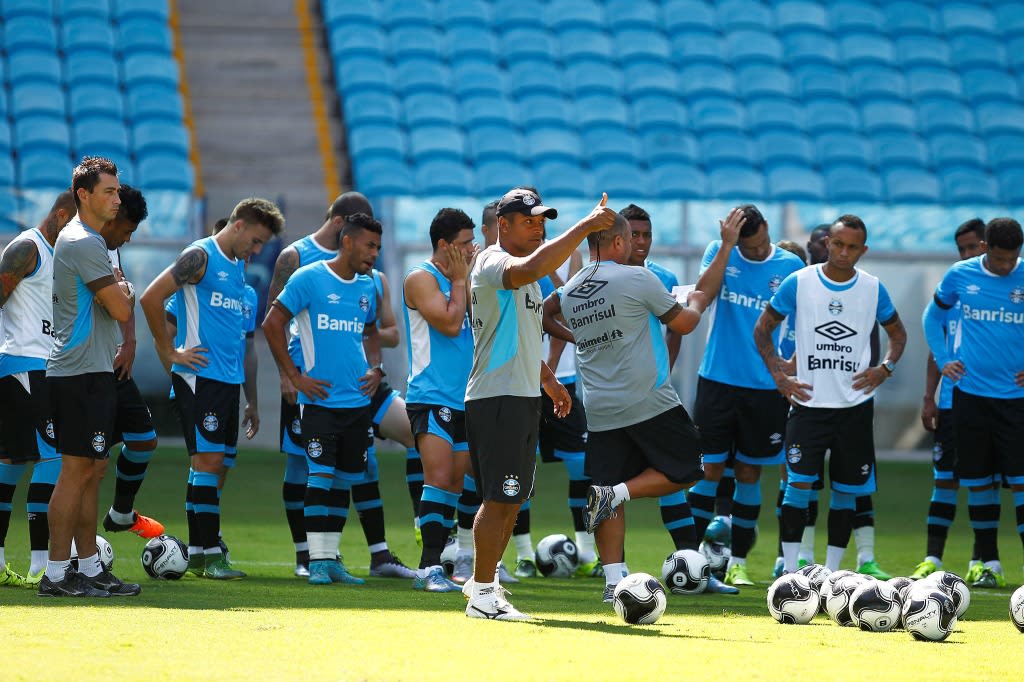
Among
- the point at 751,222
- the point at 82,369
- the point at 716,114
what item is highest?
the point at 716,114

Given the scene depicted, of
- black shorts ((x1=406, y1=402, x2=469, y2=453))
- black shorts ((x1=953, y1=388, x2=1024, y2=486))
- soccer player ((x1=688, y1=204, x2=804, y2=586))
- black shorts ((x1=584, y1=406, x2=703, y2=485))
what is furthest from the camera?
black shorts ((x1=953, y1=388, x2=1024, y2=486))

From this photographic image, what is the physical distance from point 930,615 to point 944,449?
152 inches

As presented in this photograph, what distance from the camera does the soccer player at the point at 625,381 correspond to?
7246mm

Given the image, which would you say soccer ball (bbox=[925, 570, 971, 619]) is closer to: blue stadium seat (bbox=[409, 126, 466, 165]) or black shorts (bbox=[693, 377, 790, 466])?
black shorts (bbox=[693, 377, 790, 466])

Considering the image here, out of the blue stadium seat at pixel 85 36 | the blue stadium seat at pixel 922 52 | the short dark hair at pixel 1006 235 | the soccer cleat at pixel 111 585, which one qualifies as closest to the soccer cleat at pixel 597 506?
the soccer cleat at pixel 111 585

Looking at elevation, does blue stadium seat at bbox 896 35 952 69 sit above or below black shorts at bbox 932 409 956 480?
above

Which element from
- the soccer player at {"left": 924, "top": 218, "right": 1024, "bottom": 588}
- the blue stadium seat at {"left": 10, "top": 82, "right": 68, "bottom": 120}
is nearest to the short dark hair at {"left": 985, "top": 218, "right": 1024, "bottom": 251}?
the soccer player at {"left": 924, "top": 218, "right": 1024, "bottom": 588}

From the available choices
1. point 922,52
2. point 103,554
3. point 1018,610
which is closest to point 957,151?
point 922,52

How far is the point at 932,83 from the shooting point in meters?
21.3

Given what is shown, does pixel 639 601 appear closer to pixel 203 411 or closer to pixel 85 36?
pixel 203 411

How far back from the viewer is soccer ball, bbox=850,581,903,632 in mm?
6324

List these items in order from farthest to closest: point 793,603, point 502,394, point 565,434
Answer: point 565,434 → point 793,603 → point 502,394

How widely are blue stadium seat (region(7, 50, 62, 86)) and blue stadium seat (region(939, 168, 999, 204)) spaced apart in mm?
12215

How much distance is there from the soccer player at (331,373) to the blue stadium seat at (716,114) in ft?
41.4
